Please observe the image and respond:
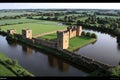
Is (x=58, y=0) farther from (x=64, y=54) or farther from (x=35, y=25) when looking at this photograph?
(x=35, y=25)

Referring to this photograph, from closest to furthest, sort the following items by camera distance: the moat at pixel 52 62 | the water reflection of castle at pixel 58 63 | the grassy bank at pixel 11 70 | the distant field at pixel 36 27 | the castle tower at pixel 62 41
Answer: the grassy bank at pixel 11 70, the moat at pixel 52 62, the water reflection of castle at pixel 58 63, the castle tower at pixel 62 41, the distant field at pixel 36 27

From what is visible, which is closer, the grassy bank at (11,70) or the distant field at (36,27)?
the grassy bank at (11,70)

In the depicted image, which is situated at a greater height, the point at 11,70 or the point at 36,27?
the point at 11,70

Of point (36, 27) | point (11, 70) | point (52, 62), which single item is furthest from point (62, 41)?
point (36, 27)

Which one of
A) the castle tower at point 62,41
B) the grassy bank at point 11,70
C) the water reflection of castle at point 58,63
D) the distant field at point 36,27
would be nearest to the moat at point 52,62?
the water reflection of castle at point 58,63

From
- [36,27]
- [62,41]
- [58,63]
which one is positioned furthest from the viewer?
[36,27]

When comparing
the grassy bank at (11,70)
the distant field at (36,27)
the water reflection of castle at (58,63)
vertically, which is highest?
the grassy bank at (11,70)

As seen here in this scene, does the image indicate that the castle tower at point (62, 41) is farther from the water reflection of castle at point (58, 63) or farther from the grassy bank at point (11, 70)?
the grassy bank at point (11, 70)

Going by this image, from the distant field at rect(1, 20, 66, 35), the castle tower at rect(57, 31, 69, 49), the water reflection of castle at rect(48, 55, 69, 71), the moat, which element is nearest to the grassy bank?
the moat

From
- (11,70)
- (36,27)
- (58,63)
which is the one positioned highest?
(11,70)

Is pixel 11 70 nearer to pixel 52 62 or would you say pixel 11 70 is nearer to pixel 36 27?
pixel 52 62
